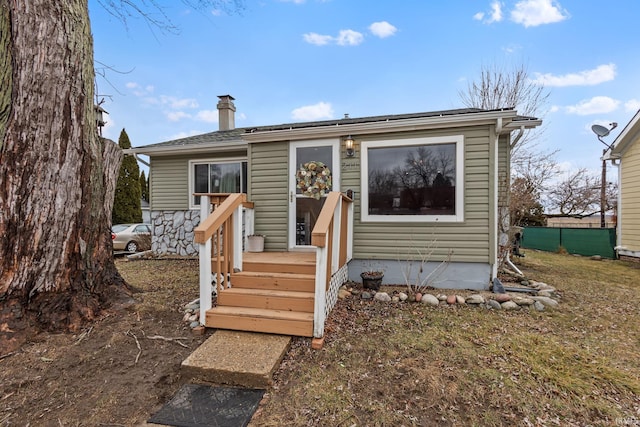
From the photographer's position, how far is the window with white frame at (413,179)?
4664 mm

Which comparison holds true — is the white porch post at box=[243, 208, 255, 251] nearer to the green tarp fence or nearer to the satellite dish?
the green tarp fence

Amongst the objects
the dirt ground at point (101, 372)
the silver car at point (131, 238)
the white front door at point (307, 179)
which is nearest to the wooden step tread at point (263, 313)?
the dirt ground at point (101, 372)

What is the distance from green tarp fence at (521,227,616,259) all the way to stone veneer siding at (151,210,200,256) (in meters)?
12.6

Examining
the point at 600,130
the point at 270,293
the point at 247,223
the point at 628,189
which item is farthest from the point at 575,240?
the point at 270,293

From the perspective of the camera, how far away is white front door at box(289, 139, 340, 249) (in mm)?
5055

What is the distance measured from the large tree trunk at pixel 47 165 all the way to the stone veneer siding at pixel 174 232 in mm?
4514

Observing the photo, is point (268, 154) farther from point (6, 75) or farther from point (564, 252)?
point (564, 252)

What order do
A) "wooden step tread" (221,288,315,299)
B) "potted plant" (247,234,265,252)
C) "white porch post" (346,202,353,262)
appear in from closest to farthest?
"wooden step tread" (221,288,315,299) < "white porch post" (346,202,353,262) < "potted plant" (247,234,265,252)

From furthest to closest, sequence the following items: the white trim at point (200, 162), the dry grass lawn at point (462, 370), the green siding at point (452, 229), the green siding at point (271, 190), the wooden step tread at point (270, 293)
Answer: the white trim at point (200, 162), the green siding at point (271, 190), the green siding at point (452, 229), the wooden step tread at point (270, 293), the dry grass lawn at point (462, 370)

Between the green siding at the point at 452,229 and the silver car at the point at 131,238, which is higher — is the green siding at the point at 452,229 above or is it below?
above

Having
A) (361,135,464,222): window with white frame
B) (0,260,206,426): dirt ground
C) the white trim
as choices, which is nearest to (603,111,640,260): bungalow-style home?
(361,135,464,222): window with white frame

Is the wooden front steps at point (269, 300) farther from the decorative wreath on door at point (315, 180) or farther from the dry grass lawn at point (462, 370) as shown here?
the decorative wreath on door at point (315, 180)

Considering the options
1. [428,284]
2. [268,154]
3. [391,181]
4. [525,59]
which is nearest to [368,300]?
[428,284]

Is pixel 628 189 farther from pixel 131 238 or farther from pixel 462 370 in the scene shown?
pixel 131 238
